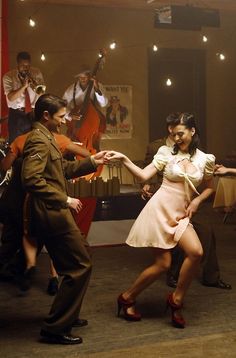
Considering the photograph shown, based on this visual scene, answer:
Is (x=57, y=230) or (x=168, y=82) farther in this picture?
(x=168, y=82)

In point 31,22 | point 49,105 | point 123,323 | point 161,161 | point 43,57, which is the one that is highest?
point 31,22

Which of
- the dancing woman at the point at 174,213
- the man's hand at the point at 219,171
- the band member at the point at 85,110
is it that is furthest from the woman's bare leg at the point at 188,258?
the band member at the point at 85,110

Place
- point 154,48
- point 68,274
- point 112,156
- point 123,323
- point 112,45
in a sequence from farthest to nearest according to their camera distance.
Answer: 1. point 154,48
2. point 112,45
3. point 123,323
4. point 112,156
5. point 68,274

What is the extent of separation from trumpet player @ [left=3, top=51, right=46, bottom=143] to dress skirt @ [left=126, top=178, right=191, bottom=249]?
4.96 metres

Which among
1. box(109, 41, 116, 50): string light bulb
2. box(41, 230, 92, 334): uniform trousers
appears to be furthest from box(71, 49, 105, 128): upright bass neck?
box(41, 230, 92, 334): uniform trousers

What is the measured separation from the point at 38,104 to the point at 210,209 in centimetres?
723

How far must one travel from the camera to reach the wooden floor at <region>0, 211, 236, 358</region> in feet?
13.2

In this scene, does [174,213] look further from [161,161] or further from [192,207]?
[161,161]

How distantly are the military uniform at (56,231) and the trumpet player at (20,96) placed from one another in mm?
5144

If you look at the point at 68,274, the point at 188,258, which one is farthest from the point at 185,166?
the point at 68,274

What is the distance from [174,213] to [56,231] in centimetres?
103

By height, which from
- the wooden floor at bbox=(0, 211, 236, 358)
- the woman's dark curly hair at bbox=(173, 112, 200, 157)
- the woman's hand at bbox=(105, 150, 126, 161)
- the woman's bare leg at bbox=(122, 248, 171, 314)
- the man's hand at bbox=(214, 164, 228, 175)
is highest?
the woman's dark curly hair at bbox=(173, 112, 200, 157)

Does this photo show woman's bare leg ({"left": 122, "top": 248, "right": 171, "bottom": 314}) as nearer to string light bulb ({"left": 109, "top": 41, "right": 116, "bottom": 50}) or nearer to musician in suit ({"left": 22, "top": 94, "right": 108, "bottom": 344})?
musician in suit ({"left": 22, "top": 94, "right": 108, "bottom": 344})

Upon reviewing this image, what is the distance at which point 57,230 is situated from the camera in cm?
402
